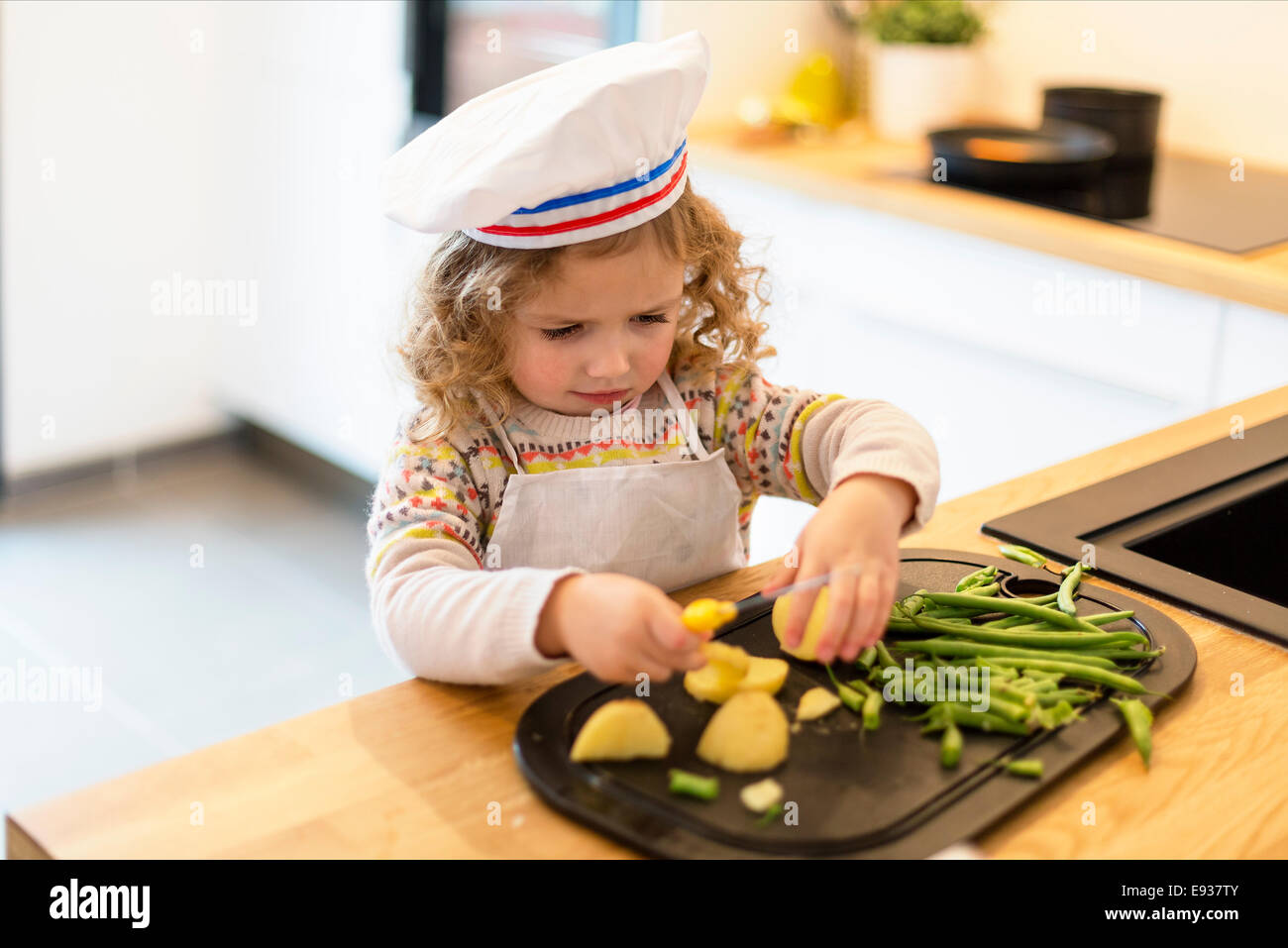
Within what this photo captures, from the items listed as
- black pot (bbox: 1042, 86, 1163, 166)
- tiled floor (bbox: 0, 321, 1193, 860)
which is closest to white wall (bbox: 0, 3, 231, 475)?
tiled floor (bbox: 0, 321, 1193, 860)

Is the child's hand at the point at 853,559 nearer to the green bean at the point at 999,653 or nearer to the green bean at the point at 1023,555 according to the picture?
the green bean at the point at 999,653

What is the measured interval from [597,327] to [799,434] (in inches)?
9.4

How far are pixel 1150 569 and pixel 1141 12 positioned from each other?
1.81 meters

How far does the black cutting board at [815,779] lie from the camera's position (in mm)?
758

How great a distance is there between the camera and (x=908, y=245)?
229cm

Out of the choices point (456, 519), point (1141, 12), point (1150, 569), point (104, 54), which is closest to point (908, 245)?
point (1141, 12)

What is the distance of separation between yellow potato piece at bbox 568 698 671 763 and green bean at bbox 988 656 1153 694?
0.26 meters

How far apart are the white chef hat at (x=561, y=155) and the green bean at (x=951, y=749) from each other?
0.47 m

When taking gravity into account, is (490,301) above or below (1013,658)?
above

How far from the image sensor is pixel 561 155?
990mm

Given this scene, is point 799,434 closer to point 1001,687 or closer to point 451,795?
point 1001,687

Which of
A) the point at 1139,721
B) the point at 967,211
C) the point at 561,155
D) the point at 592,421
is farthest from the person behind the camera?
the point at 967,211

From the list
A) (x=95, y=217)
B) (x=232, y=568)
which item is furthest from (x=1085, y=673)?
(x=95, y=217)
